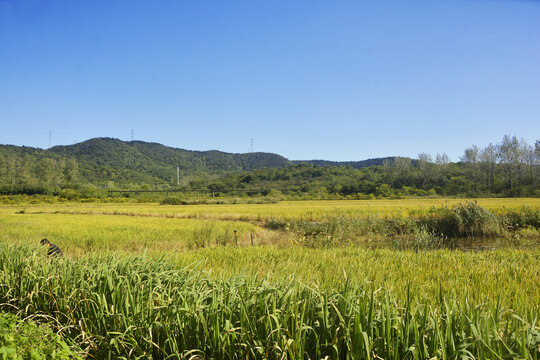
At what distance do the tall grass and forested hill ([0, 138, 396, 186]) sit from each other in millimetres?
103782

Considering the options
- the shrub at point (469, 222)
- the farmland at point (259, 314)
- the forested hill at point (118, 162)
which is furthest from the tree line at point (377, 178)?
the farmland at point (259, 314)

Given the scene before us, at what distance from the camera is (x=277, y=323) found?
1.91 meters

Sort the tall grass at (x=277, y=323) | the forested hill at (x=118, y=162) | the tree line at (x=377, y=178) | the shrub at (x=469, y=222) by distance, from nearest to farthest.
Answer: the tall grass at (x=277, y=323), the shrub at (x=469, y=222), the tree line at (x=377, y=178), the forested hill at (x=118, y=162)

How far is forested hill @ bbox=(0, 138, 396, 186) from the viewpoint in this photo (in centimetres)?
9225

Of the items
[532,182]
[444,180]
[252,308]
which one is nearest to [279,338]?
[252,308]

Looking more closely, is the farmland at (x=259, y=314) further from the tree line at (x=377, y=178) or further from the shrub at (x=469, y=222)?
the tree line at (x=377, y=178)

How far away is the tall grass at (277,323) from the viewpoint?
1.82 meters

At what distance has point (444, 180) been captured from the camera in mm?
70188

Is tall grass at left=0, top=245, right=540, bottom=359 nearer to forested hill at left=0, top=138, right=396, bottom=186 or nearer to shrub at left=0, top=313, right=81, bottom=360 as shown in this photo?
shrub at left=0, top=313, right=81, bottom=360

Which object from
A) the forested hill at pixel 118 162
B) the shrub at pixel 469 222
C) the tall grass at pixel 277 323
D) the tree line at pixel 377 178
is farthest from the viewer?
the forested hill at pixel 118 162

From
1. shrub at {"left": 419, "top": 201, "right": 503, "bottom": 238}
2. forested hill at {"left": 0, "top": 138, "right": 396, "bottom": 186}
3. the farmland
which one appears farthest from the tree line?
the farmland

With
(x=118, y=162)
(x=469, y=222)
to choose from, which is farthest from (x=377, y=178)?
(x=118, y=162)

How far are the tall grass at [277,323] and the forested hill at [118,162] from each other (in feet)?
340

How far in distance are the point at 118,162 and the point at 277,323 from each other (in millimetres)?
154337
